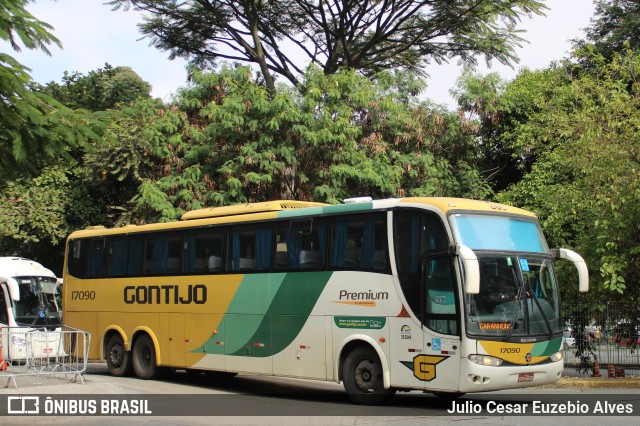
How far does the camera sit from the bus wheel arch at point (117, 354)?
1788cm

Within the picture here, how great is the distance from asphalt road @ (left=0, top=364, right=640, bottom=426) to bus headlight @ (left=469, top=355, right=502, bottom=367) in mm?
785

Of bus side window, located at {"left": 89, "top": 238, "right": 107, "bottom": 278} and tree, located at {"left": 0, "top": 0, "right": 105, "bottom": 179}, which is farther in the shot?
bus side window, located at {"left": 89, "top": 238, "right": 107, "bottom": 278}

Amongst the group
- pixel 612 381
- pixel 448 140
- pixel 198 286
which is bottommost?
pixel 612 381

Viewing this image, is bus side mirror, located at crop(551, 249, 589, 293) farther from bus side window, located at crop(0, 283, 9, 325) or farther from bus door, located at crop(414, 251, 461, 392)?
bus side window, located at crop(0, 283, 9, 325)

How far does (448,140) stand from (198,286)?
12.8 meters

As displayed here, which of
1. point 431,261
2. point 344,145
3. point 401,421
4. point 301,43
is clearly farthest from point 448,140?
point 401,421

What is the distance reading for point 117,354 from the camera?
18203mm

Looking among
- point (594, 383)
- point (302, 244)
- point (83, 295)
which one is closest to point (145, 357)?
point (83, 295)

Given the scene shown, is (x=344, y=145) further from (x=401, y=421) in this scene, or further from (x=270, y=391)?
(x=401, y=421)

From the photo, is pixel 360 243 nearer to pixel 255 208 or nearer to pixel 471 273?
pixel 471 273

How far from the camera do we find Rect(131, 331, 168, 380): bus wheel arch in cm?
1723

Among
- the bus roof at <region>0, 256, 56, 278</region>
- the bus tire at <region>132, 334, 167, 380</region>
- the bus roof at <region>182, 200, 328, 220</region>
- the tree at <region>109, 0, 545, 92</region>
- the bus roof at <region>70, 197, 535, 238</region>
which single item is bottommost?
the bus tire at <region>132, 334, 167, 380</region>

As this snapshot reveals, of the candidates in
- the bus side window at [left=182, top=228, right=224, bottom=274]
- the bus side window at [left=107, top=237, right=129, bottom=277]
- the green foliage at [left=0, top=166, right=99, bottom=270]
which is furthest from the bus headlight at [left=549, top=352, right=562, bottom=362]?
the green foliage at [left=0, top=166, right=99, bottom=270]

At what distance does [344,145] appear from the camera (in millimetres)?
22812
